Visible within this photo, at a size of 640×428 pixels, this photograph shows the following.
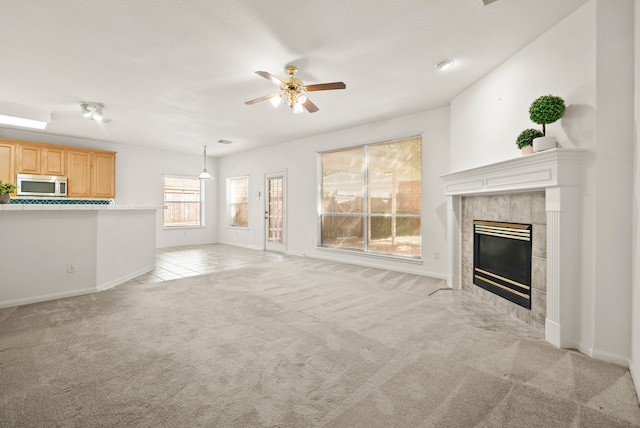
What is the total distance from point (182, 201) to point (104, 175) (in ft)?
7.36

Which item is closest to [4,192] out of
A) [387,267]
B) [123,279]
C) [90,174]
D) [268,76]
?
[123,279]

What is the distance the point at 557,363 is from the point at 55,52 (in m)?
5.41

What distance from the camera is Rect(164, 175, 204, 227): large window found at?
8.45 m

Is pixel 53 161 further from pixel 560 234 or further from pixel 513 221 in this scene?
pixel 560 234

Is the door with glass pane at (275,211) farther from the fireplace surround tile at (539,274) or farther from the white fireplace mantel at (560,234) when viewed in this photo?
the white fireplace mantel at (560,234)

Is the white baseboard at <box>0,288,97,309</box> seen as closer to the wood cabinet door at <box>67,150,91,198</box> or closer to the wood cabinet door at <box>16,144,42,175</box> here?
the wood cabinet door at <box>67,150,91,198</box>

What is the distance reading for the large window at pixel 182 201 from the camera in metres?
8.45

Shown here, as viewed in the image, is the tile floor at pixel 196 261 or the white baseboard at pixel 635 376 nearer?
the white baseboard at pixel 635 376

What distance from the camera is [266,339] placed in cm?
244

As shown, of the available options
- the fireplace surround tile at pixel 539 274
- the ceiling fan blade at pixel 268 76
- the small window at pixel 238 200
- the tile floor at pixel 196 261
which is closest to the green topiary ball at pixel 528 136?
the fireplace surround tile at pixel 539 274

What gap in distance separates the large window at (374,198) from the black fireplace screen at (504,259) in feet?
4.67

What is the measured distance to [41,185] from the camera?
5.97 metres

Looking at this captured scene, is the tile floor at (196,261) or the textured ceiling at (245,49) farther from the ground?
the textured ceiling at (245,49)

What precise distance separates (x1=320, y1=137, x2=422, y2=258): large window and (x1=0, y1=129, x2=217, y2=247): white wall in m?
4.59
